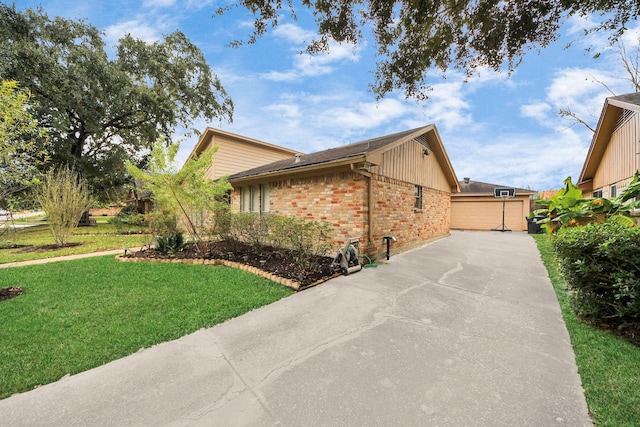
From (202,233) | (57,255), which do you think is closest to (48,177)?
(57,255)

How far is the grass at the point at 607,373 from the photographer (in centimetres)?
204

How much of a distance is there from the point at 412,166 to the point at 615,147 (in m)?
6.98

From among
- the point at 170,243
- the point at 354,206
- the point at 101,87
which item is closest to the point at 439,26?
the point at 354,206

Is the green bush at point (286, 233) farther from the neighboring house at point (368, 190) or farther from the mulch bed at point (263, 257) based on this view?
the neighboring house at point (368, 190)

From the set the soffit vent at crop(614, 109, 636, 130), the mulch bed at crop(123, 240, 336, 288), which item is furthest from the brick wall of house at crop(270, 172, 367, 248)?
the soffit vent at crop(614, 109, 636, 130)

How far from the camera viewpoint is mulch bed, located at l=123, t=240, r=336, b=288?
18.8 feet

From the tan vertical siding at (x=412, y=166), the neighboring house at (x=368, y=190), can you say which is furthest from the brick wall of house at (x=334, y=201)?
the tan vertical siding at (x=412, y=166)

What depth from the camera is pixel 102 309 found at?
417 centimetres

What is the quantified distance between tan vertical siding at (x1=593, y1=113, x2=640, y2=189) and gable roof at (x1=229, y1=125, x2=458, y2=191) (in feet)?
17.5

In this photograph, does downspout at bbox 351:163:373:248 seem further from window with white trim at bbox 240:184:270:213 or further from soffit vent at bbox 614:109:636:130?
soffit vent at bbox 614:109:636:130

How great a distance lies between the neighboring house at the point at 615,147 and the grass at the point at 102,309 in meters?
10.7

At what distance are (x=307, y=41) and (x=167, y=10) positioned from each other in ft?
16.3

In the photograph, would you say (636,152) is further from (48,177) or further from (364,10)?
(48,177)

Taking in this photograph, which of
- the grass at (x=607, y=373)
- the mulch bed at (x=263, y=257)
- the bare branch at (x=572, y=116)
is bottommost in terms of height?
the grass at (x=607, y=373)
